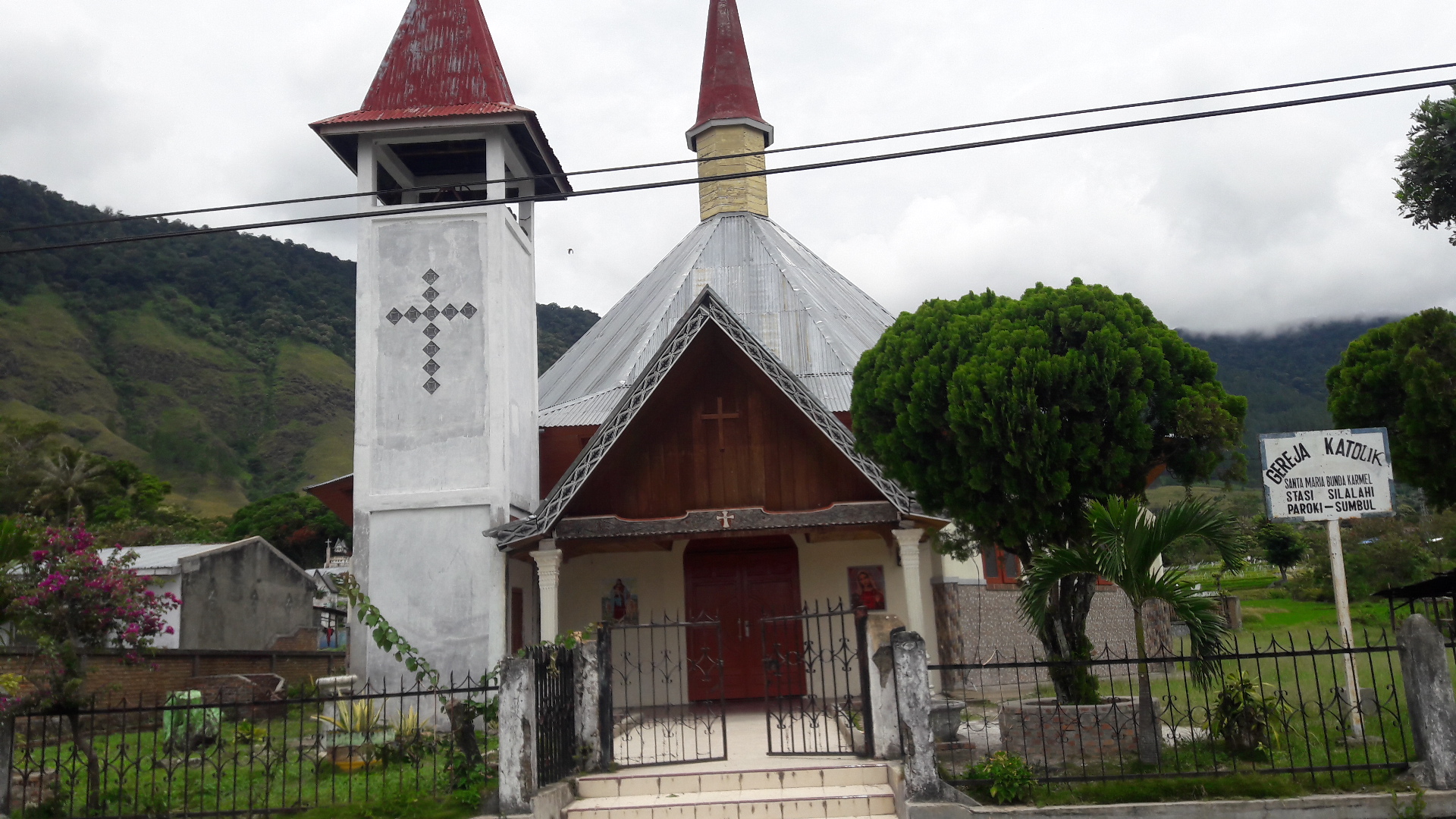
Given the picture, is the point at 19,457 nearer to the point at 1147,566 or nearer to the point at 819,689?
the point at 819,689

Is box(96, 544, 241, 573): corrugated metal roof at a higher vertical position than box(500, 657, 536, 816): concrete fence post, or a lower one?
higher

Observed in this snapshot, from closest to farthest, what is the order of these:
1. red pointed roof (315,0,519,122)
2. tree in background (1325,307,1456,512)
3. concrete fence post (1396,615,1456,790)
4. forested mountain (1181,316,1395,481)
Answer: concrete fence post (1396,615,1456,790) → tree in background (1325,307,1456,512) → red pointed roof (315,0,519,122) → forested mountain (1181,316,1395,481)

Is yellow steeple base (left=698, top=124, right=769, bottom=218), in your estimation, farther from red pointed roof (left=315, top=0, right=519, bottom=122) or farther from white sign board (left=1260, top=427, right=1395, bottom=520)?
white sign board (left=1260, top=427, right=1395, bottom=520)

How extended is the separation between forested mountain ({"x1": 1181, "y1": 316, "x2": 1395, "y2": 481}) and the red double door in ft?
271

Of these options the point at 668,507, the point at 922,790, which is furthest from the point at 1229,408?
the point at 668,507

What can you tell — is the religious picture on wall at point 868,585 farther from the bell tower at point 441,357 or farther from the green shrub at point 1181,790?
the green shrub at point 1181,790

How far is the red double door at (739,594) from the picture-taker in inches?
718

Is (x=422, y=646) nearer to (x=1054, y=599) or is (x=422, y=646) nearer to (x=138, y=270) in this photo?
(x=1054, y=599)

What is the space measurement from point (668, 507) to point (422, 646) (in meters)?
4.13

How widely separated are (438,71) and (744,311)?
320 inches

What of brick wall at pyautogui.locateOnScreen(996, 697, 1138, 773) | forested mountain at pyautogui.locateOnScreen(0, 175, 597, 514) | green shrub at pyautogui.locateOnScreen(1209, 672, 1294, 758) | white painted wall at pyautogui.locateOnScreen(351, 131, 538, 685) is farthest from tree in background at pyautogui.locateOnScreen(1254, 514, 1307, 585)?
forested mountain at pyautogui.locateOnScreen(0, 175, 597, 514)

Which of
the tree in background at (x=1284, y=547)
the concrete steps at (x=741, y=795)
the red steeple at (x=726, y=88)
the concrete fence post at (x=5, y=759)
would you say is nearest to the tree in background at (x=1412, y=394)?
the concrete steps at (x=741, y=795)

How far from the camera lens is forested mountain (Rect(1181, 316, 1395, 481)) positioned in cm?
10625

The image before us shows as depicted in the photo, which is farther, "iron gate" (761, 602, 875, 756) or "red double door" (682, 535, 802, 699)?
"red double door" (682, 535, 802, 699)
